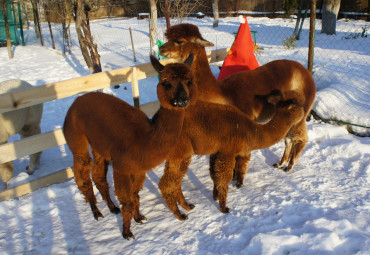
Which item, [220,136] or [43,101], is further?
[43,101]

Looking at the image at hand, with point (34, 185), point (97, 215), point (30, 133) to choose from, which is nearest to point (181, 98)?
point (97, 215)

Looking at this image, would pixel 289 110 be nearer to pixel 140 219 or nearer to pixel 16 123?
pixel 140 219

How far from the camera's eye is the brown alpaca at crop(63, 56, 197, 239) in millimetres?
2254

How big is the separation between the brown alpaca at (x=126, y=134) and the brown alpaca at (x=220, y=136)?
0.36 m

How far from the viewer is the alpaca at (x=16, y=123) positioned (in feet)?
13.3

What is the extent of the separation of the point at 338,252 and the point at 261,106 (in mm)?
1729

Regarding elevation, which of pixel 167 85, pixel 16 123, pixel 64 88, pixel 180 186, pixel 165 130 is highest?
pixel 167 85

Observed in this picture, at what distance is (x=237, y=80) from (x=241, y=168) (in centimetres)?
110

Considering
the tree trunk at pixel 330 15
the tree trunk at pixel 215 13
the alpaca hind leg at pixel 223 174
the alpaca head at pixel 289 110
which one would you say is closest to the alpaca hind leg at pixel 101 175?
the alpaca hind leg at pixel 223 174

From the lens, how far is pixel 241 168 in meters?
3.53

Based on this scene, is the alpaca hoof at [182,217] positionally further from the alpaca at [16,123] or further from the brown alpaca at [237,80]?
the alpaca at [16,123]

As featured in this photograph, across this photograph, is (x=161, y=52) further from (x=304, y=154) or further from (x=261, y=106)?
(x=304, y=154)

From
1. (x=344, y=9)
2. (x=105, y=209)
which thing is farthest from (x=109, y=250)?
(x=344, y=9)

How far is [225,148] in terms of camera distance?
2.91 meters
